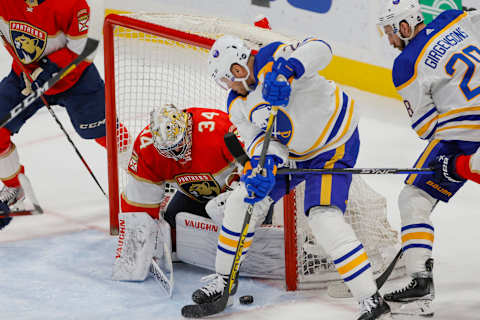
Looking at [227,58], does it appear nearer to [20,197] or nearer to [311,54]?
[311,54]

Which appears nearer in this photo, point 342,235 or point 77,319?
point 342,235

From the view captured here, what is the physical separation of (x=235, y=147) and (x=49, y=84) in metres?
1.22

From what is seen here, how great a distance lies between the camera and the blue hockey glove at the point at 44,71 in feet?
12.6

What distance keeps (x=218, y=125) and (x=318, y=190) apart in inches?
27.3

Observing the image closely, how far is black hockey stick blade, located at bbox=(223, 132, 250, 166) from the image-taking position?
2.87 meters

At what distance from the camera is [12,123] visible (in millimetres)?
3838

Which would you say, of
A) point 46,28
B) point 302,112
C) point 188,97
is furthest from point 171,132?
point 46,28

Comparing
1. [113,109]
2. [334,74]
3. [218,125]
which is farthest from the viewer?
[334,74]

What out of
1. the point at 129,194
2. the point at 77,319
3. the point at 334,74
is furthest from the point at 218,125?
the point at 334,74

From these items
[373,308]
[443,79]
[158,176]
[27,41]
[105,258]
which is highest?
[443,79]

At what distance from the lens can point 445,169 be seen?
2750 millimetres

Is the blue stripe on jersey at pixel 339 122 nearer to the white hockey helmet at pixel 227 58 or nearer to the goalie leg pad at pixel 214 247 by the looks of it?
the white hockey helmet at pixel 227 58

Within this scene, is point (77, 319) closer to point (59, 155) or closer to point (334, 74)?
point (59, 155)

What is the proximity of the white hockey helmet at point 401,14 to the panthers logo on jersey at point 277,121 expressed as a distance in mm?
502
